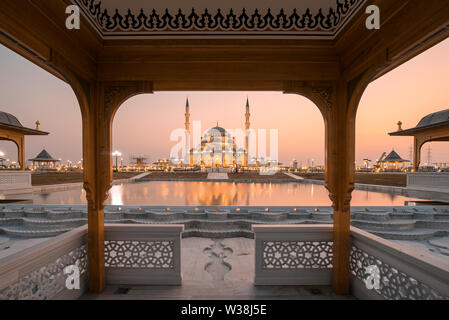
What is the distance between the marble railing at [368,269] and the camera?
4.76 ft

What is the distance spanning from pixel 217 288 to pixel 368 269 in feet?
5.22

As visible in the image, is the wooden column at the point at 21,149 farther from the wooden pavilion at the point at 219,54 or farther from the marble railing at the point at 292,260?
the marble railing at the point at 292,260

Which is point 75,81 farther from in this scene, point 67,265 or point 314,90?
point 314,90

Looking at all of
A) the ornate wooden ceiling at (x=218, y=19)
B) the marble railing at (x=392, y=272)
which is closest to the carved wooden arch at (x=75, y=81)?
the ornate wooden ceiling at (x=218, y=19)

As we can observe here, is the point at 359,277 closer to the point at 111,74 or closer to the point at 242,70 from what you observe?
the point at 242,70

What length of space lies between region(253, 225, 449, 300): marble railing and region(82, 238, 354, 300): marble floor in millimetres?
114

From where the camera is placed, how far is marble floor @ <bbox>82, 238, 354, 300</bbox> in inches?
84.3

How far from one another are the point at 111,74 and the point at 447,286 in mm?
3317

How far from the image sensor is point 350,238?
2.27 meters

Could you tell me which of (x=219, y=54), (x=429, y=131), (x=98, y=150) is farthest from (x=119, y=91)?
(x=429, y=131)

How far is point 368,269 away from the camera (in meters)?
2.00

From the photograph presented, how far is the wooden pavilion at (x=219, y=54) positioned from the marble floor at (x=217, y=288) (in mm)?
243
